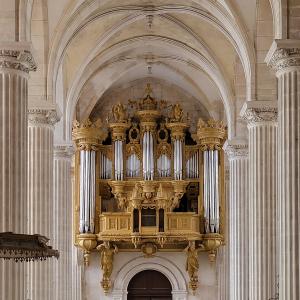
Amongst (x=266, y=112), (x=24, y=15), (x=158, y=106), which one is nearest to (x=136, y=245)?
(x=158, y=106)

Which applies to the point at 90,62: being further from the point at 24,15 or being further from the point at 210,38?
the point at 24,15

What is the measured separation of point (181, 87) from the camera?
41781 millimetres

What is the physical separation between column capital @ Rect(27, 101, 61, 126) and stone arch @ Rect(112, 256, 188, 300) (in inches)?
490

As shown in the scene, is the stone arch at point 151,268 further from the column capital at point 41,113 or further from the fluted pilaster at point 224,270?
the column capital at point 41,113

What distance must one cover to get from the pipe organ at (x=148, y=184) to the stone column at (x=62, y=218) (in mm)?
3766

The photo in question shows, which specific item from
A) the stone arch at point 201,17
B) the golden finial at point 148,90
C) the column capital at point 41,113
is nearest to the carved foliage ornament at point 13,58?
the column capital at point 41,113

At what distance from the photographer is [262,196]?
1141 inches

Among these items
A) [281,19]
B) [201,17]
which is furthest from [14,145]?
[201,17]

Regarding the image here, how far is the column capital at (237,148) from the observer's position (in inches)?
1390

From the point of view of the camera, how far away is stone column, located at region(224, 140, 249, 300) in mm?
34531

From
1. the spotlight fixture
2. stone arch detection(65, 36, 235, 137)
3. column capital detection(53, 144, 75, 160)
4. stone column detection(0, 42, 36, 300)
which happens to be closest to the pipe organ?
stone arch detection(65, 36, 235, 137)

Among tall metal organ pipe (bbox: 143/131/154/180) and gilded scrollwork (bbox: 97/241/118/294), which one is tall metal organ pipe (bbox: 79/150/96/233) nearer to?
gilded scrollwork (bbox: 97/241/118/294)

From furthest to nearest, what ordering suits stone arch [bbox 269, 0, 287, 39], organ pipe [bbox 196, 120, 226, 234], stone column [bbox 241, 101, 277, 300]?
organ pipe [bbox 196, 120, 226, 234] < stone column [bbox 241, 101, 277, 300] < stone arch [bbox 269, 0, 287, 39]

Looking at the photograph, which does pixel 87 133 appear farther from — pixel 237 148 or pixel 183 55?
pixel 237 148
